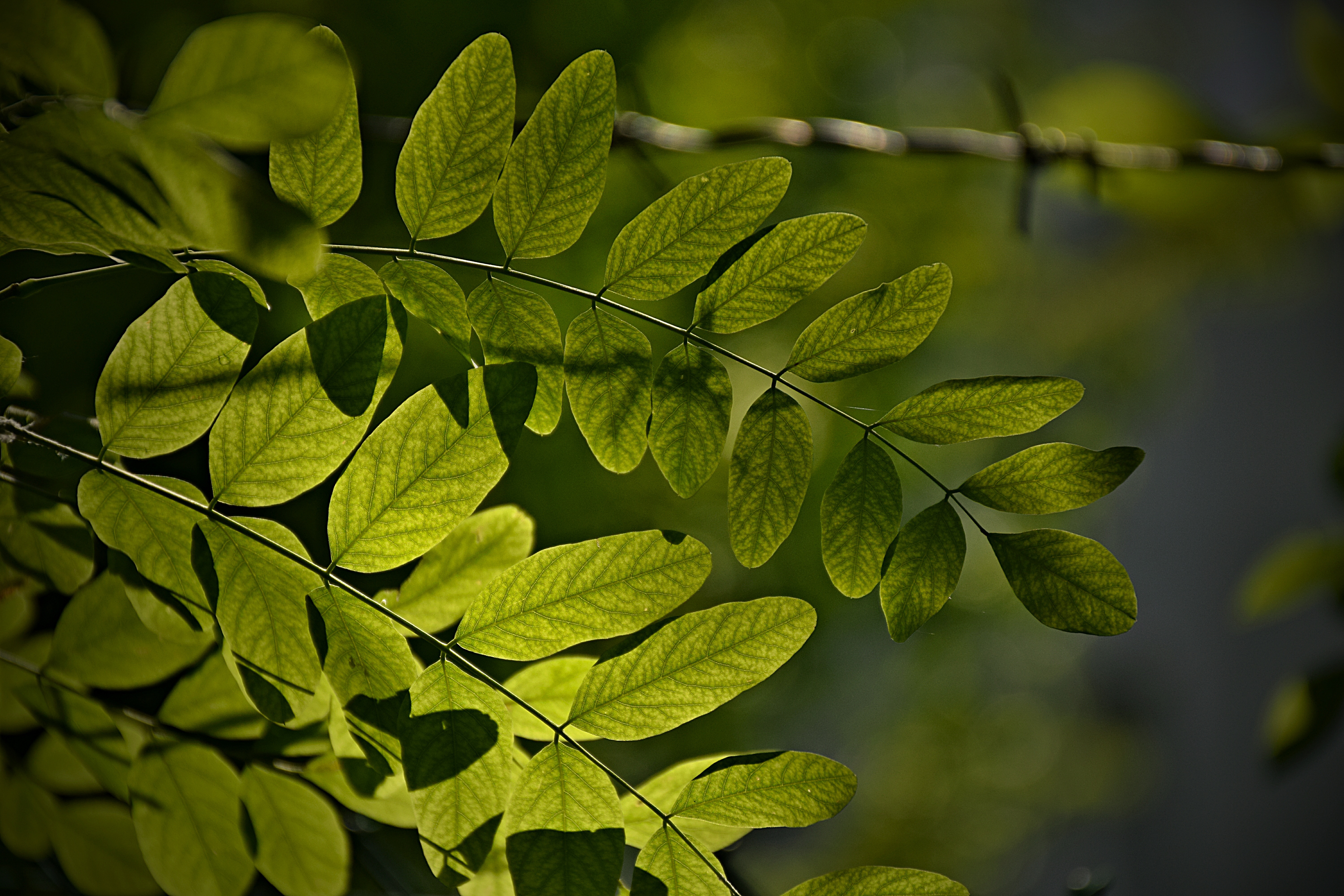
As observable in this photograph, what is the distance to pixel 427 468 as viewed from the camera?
258mm

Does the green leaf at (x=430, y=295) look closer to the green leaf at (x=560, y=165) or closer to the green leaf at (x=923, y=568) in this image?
the green leaf at (x=560, y=165)

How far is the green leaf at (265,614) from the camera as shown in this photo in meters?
0.25

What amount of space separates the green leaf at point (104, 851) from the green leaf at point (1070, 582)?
1.26 feet

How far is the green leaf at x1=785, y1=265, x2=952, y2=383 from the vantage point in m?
0.28

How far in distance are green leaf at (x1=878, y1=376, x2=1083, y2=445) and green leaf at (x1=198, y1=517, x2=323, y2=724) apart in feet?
0.68

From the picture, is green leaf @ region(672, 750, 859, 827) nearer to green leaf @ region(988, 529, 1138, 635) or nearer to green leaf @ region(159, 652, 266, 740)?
green leaf @ region(988, 529, 1138, 635)

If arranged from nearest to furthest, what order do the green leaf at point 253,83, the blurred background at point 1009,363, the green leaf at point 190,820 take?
1. the green leaf at point 253,83
2. the green leaf at point 190,820
3. the blurred background at point 1009,363

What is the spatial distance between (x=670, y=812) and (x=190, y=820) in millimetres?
183

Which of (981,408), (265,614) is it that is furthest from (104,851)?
(981,408)

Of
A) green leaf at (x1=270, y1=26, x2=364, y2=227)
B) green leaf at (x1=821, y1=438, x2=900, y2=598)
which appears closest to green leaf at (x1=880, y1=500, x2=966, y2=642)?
green leaf at (x1=821, y1=438, x2=900, y2=598)

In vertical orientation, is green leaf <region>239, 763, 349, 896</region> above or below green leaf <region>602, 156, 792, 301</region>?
below

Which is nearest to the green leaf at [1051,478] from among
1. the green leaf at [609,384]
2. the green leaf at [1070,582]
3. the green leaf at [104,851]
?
the green leaf at [1070,582]

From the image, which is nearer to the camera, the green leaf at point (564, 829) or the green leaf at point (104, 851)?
the green leaf at point (564, 829)

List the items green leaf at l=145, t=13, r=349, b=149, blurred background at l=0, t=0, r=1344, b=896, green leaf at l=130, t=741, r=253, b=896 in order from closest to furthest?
1. green leaf at l=145, t=13, r=349, b=149
2. green leaf at l=130, t=741, r=253, b=896
3. blurred background at l=0, t=0, r=1344, b=896
